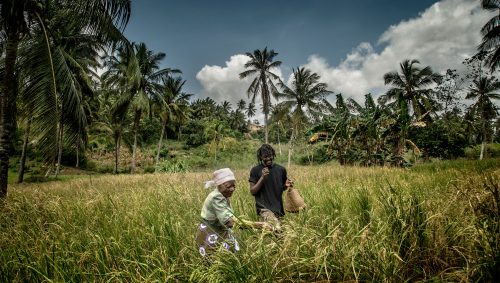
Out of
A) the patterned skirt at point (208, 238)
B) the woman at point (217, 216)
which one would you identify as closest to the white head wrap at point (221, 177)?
the woman at point (217, 216)

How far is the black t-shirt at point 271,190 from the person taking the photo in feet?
11.7

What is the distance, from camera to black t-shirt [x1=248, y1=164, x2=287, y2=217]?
11.7 ft

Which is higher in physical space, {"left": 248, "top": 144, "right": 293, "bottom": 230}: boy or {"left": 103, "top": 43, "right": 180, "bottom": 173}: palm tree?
{"left": 103, "top": 43, "right": 180, "bottom": 173}: palm tree

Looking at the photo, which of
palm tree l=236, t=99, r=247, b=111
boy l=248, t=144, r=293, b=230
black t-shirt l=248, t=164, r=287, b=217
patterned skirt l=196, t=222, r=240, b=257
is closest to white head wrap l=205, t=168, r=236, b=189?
patterned skirt l=196, t=222, r=240, b=257

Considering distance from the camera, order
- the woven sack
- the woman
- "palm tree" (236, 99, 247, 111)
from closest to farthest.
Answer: the woman, the woven sack, "palm tree" (236, 99, 247, 111)

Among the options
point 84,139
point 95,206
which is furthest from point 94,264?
point 84,139

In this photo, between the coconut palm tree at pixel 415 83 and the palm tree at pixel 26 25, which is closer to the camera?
the palm tree at pixel 26 25

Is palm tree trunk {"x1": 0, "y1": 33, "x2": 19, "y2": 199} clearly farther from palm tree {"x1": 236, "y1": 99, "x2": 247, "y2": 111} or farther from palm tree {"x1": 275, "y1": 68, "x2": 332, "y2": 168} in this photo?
palm tree {"x1": 236, "y1": 99, "x2": 247, "y2": 111}

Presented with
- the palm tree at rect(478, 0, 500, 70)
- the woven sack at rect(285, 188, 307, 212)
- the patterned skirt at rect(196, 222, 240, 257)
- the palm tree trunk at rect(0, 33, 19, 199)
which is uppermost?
the palm tree at rect(478, 0, 500, 70)

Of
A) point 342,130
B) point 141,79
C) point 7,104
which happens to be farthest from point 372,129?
point 141,79

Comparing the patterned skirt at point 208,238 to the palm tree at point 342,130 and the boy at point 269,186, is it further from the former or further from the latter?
the palm tree at point 342,130

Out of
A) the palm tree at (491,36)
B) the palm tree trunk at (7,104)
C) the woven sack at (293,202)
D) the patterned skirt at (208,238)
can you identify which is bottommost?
the patterned skirt at (208,238)

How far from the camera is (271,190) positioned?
11.8ft

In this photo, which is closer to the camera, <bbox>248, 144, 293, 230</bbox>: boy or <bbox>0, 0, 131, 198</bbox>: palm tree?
<bbox>248, 144, 293, 230</bbox>: boy
